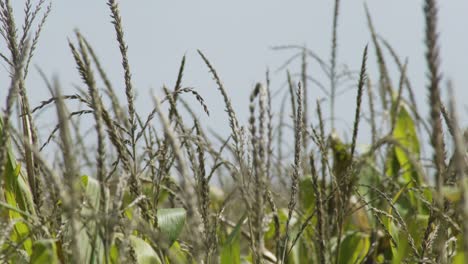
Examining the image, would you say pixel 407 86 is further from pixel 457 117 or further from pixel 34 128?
pixel 457 117

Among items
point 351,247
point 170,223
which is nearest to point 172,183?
point 170,223

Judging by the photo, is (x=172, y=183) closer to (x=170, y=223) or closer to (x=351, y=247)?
(x=170, y=223)

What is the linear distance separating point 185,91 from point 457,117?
27.2 inches

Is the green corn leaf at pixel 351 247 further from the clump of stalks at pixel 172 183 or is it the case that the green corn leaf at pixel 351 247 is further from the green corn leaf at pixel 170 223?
the green corn leaf at pixel 170 223

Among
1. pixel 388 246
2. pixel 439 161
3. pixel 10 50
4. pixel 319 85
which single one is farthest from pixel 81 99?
pixel 319 85

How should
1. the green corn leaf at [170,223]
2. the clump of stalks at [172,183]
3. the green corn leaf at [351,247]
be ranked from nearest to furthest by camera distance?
the clump of stalks at [172,183], the green corn leaf at [170,223], the green corn leaf at [351,247]

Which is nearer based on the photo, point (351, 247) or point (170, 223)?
point (170, 223)

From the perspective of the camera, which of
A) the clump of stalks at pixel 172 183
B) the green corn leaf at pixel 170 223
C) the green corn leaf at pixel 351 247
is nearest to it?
the clump of stalks at pixel 172 183

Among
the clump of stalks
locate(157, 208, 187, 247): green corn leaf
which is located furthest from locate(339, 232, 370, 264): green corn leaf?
locate(157, 208, 187, 247): green corn leaf

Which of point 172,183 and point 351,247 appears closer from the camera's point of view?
point 172,183

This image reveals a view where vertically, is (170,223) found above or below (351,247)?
above

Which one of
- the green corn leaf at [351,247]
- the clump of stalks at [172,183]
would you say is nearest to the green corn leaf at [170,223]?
the clump of stalks at [172,183]

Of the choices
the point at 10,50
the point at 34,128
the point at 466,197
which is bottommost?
the point at 466,197

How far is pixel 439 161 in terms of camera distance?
53cm
